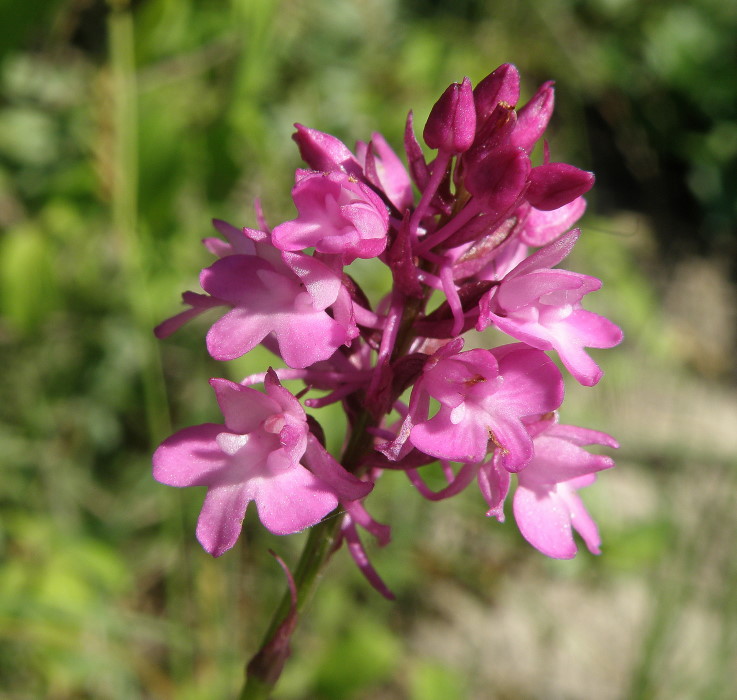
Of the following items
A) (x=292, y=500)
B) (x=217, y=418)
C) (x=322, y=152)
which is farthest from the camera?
(x=217, y=418)

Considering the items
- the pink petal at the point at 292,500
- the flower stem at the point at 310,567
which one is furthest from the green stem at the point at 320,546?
the pink petal at the point at 292,500

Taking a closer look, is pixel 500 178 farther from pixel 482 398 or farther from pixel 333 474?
pixel 333 474

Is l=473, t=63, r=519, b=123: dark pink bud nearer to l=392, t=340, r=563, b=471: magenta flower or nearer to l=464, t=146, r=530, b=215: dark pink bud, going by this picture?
l=464, t=146, r=530, b=215: dark pink bud

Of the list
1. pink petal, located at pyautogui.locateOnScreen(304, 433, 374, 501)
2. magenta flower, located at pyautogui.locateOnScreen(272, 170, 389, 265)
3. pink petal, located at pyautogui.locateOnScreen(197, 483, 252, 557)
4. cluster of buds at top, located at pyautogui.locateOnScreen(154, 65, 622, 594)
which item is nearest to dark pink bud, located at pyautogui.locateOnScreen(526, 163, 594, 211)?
cluster of buds at top, located at pyautogui.locateOnScreen(154, 65, 622, 594)

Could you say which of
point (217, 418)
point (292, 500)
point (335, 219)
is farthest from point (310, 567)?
point (217, 418)

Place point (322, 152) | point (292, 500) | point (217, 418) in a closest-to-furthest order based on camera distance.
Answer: point (292, 500) → point (322, 152) → point (217, 418)

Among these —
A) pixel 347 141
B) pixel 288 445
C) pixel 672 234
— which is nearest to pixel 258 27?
pixel 347 141

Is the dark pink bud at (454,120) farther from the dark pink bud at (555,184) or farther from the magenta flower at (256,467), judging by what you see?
the magenta flower at (256,467)

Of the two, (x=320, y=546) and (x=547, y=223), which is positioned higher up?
(x=547, y=223)
